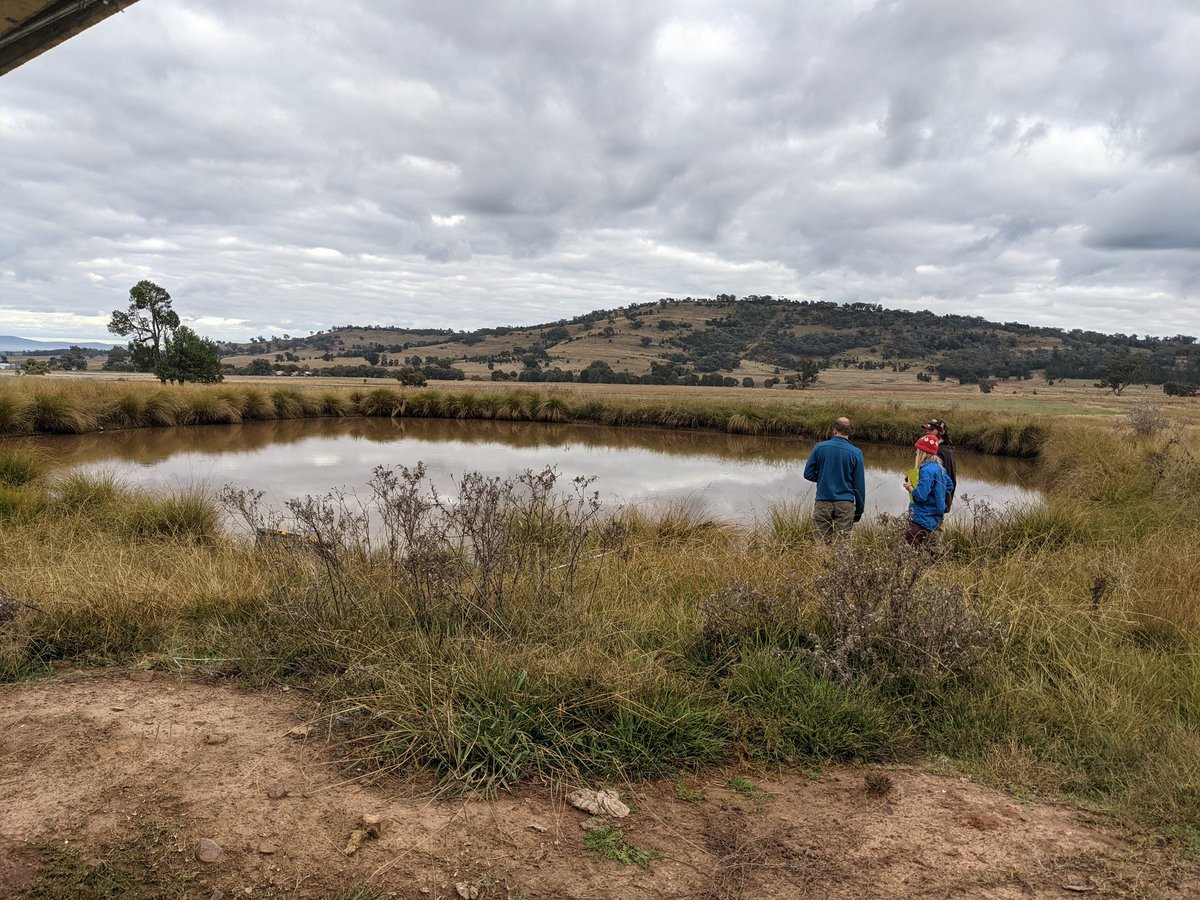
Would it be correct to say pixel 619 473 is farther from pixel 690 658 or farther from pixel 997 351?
pixel 997 351

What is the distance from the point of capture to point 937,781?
3.33 metres

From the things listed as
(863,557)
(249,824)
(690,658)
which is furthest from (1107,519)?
(249,824)

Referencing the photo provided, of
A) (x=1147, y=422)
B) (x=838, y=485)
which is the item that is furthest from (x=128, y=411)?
(x=1147, y=422)

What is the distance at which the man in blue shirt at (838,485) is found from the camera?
8664mm

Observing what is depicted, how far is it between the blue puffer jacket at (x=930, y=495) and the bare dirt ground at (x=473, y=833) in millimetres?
4757

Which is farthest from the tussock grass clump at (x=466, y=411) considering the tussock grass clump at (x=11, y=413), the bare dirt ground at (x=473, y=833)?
the bare dirt ground at (x=473, y=833)

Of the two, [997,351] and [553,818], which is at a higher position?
[997,351]

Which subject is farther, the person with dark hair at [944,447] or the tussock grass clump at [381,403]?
the tussock grass clump at [381,403]

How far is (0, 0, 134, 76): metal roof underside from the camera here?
2807 mm

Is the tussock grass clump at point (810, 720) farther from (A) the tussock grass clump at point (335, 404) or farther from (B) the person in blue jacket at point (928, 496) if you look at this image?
(A) the tussock grass clump at point (335, 404)

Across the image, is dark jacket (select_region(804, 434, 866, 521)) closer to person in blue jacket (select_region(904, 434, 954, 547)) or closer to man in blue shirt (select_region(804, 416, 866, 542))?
man in blue shirt (select_region(804, 416, 866, 542))

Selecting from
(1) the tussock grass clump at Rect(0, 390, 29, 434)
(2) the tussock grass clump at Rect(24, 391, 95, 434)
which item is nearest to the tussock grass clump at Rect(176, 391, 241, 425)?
(2) the tussock grass clump at Rect(24, 391, 95, 434)

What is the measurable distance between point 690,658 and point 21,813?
11.2 ft

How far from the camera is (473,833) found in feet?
9.02
